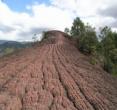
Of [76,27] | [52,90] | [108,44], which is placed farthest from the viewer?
[76,27]

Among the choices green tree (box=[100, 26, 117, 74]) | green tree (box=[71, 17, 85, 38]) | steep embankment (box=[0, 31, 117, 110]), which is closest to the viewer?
steep embankment (box=[0, 31, 117, 110])

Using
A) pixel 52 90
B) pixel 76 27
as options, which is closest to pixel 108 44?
pixel 76 27

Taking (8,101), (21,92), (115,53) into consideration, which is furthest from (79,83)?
(115,53)

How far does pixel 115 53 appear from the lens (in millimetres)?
70500

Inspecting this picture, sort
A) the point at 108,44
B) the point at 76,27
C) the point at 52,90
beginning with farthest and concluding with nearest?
1. the point at 76,27
2. the point at 108,44
3. the point at 52,90

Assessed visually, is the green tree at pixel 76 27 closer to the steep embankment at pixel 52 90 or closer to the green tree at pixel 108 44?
the green tree at pixel 108 44

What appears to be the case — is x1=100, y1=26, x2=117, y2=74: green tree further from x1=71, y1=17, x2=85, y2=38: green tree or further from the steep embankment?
the steep embankment

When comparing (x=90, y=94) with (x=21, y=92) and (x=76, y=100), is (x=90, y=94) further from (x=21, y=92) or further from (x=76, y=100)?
(x=21, y=92)

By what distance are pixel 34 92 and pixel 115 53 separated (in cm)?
4828

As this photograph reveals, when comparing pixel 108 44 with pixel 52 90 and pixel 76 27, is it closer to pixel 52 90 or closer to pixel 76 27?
pixel 76 27

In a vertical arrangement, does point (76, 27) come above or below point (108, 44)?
above

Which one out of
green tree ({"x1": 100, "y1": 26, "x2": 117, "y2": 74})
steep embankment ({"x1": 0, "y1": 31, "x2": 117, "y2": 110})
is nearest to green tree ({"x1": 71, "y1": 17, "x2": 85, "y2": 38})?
green tree ({"x1": 100, "y1": 26, "x2": 117, "y2": 74})

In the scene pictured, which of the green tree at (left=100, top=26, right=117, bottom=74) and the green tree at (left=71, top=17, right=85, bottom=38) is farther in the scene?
the green tree at (left=71, top=17, right=85, bottom=38)

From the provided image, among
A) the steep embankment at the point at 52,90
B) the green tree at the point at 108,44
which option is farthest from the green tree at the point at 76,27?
the steep embankment at the point at 52,90
